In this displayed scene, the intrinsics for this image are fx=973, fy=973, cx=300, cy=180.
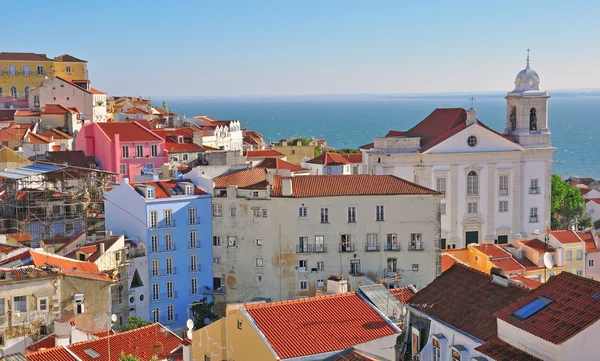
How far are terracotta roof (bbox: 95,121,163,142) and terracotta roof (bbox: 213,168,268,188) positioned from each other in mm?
12661

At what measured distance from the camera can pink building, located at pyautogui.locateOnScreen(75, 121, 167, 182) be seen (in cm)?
5581

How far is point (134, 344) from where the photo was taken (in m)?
25.2

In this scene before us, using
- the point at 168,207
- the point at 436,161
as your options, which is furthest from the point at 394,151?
the point at 168,207

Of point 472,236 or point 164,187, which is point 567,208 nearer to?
point 472,236

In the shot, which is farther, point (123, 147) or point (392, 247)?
point (123, 147)

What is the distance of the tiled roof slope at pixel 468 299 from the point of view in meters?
19.5

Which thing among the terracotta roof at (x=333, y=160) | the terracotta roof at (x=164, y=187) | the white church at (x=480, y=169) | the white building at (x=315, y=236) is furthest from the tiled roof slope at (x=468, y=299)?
the terracotta roof at (x=333, y=160)

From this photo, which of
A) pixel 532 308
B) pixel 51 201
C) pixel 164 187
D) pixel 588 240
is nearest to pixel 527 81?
pixel 588 240

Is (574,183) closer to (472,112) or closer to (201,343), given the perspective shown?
(472,112)

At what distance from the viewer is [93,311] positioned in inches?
1251

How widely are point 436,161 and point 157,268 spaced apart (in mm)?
19981

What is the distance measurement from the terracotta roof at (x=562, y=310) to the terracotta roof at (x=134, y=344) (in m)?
9.70

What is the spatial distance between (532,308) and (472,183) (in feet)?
126

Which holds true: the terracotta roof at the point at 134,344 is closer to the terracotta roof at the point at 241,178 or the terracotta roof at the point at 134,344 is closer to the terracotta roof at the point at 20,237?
the terracotta roof at the point at 20,237
